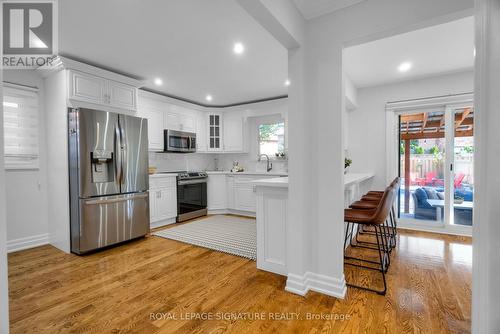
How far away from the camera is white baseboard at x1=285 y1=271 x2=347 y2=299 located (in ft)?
6.83

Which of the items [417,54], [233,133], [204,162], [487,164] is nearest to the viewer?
[487,164]

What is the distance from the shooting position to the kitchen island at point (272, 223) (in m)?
2.36

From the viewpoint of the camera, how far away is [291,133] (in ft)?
7.00

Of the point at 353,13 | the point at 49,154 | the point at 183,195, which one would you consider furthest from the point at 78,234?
the point at 353,13

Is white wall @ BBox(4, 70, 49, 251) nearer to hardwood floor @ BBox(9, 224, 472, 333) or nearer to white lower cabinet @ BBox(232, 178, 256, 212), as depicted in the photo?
hardwood floor @ BBox(9, 224, 472, 333)

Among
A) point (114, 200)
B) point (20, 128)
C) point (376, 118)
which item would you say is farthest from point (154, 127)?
point (376, 118)

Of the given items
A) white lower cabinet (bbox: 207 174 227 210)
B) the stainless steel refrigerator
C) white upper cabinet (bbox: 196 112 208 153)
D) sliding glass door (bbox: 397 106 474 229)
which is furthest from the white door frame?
the stainless steel refrigerator

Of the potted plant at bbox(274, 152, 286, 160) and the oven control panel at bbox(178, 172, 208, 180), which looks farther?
the potted plant at bbox(274, 152, 286, 160)

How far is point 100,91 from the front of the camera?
333 cm

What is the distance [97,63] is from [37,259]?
2.57 meters

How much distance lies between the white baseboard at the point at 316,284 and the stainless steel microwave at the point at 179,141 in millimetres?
3466

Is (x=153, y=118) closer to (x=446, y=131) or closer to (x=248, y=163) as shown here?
(x=248, y=163)

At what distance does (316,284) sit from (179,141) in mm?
3733

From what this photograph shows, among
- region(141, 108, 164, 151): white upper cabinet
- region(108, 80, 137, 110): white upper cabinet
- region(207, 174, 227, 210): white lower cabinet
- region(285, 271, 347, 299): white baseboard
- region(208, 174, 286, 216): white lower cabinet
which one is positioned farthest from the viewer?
region(207, 174, 227, 210): white lower cabinet
